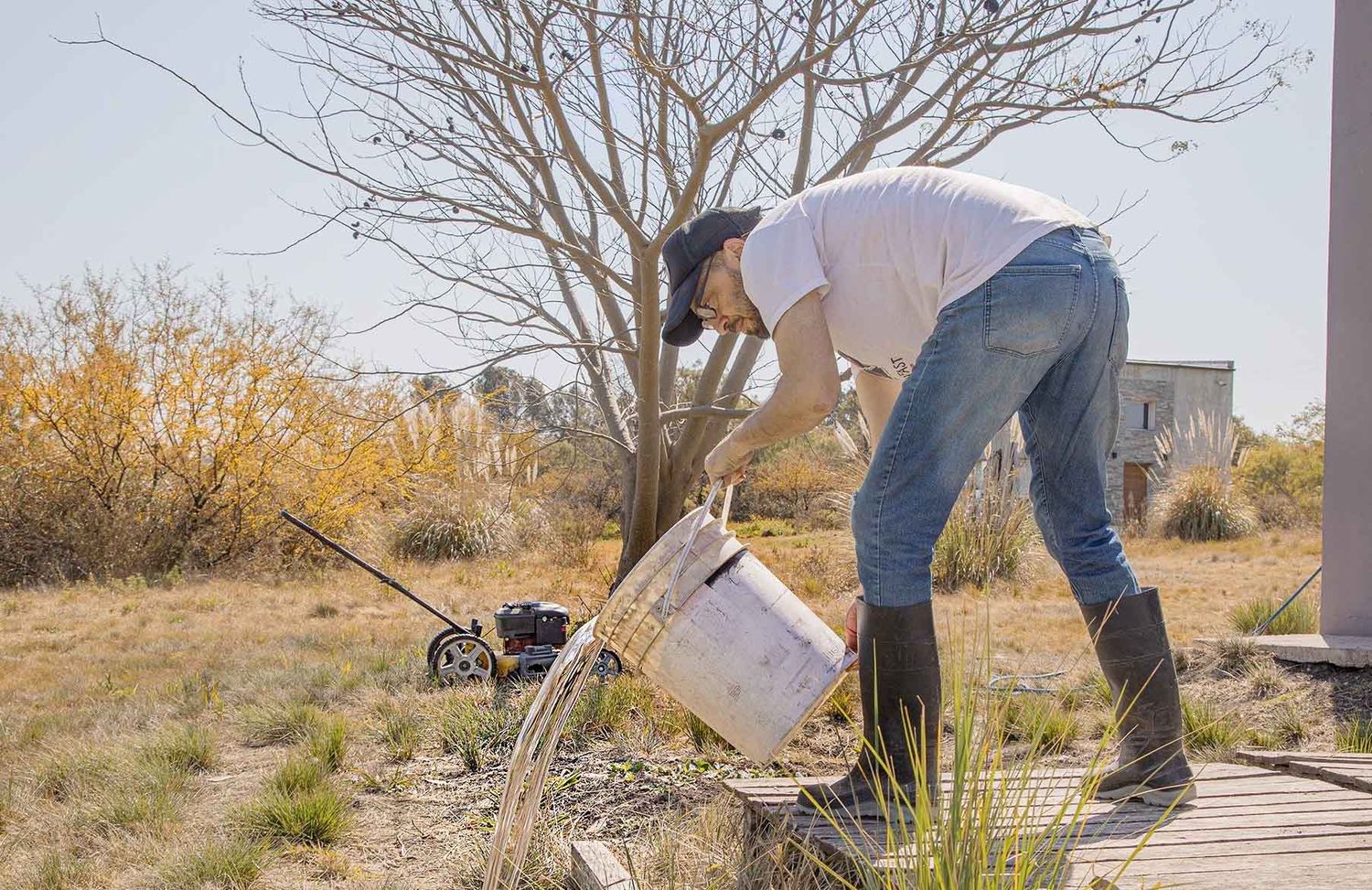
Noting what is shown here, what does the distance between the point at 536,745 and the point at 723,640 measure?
0.41 m

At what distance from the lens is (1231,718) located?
348cm

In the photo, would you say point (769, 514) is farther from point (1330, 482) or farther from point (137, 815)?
point (137, 815)

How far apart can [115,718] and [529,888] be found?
2478 millimetres

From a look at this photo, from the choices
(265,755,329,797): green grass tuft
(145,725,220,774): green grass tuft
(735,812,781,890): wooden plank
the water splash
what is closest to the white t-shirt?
the water splash

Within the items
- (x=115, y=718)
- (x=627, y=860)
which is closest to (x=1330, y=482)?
(x=627, y=860)

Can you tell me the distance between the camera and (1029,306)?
6.41 feet

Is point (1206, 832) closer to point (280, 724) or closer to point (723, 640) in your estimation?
point (723, 640)

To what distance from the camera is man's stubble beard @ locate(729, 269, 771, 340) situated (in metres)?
2.27

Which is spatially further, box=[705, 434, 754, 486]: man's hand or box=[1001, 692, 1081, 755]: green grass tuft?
box=[1001, 692, 1081, 755]: green grass tuft

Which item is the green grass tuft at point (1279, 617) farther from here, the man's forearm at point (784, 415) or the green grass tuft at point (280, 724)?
the green grass tuft at point (280, 724)

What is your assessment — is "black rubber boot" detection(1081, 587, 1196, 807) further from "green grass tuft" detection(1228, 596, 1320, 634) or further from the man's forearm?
"green grass tuft" detection(1228, 596, 1320, 634)

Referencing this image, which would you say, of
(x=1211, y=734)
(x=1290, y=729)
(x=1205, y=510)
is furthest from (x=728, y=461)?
(x=1205, y=510)

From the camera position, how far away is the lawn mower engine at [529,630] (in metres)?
4.43

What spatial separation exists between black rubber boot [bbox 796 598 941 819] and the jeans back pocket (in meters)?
0.51
